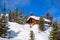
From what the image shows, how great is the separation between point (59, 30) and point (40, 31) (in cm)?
2081

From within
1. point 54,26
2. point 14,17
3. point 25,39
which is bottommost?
point 25,39

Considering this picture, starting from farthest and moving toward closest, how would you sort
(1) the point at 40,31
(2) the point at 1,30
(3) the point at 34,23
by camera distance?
1. (3) the point at 34,23
2. (1) the point at 40,31
3. (2) the point at 1,30

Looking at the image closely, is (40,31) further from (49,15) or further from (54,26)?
(49,15)

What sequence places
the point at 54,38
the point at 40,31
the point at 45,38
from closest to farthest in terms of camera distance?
the point at 54,38, the point at 45,38, the point at 40,31

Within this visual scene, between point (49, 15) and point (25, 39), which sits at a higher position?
point (49, 15)

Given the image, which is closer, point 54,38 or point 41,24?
point 54,38

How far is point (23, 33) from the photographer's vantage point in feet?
197

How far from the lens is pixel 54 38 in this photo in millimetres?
44906

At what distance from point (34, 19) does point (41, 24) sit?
1907 centimetres

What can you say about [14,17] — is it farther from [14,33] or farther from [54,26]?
[54,26]

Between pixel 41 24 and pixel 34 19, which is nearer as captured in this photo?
pixel 41 24

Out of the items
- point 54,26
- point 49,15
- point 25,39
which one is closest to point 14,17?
point 49,15

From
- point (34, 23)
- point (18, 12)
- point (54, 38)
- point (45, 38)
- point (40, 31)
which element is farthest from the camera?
point (18, 12)

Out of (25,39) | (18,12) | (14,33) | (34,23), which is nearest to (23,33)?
(14,33)
